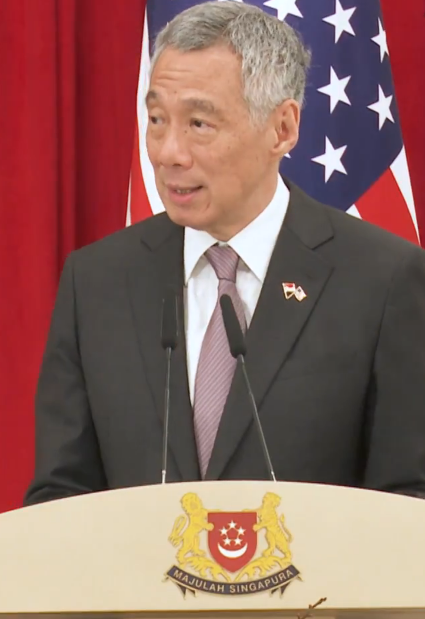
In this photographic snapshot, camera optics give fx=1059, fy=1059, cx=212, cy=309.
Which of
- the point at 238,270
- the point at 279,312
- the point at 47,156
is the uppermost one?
the point at 47,156

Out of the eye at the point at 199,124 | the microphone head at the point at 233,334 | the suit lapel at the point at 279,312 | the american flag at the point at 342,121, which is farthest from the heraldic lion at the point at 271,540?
the american flag at the point at 342,121

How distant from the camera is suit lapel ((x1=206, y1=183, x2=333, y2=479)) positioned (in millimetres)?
1782

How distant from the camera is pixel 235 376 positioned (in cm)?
182

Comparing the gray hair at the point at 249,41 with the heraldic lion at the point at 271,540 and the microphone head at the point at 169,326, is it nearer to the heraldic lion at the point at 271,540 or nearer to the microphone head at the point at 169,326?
the microphone head at the point at 169,326

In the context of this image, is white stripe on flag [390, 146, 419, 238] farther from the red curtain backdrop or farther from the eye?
the eye

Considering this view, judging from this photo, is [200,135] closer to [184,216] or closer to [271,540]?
[184,216]

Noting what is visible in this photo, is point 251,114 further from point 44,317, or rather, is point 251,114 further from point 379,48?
point 44,317

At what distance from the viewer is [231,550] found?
1.23m

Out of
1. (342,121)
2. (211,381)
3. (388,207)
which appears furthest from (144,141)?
(211,381)

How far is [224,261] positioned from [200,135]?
25 centimetres

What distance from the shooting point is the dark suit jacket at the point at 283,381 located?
1.84 meters

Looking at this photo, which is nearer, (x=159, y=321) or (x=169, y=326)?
(x=169, y=326)

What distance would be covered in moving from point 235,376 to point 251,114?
0.47m

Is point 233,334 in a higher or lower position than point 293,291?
lower
